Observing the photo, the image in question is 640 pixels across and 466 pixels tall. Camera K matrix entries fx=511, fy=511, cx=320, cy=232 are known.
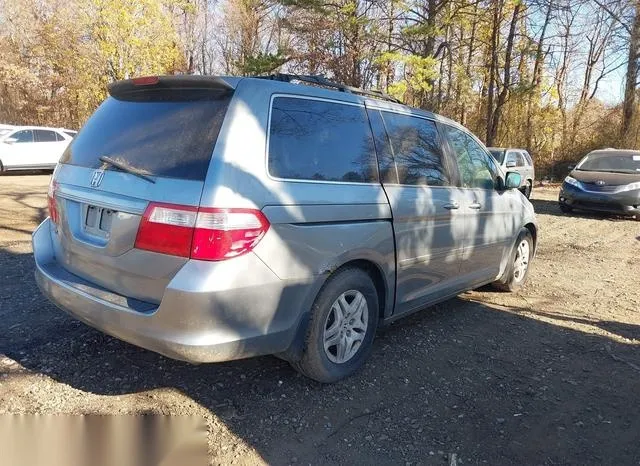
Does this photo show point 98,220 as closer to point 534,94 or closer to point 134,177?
point 134,177

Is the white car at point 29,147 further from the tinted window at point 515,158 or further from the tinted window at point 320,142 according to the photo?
the tinted window at point 320,142

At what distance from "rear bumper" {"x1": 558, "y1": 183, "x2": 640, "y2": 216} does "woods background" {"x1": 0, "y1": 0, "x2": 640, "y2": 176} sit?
10059 millimetres

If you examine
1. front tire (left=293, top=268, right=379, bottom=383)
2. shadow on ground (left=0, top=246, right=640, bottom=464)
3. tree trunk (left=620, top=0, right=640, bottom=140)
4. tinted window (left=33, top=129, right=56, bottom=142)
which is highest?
tree trunk (left=620, top=0, right=640, bottom=140)

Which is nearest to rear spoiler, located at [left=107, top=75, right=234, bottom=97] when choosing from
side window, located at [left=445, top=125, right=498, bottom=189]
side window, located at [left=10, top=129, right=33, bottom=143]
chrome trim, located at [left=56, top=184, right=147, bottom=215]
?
chrome trim, located at [left=56, top=184, right=147, bottom=215]

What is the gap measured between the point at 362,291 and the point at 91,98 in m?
28.4

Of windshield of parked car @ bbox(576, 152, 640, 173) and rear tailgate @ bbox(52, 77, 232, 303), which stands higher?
windshield of parked car @ bbox(576, 152, 640, 173)

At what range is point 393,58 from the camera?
19750 mm

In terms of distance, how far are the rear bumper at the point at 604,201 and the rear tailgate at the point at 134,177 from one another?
37.0 feet

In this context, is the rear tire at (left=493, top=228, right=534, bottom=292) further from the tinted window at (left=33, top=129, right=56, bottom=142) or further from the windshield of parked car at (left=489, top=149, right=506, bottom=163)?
the tinted window at (left=33, top=129, right=56, bottom=142)

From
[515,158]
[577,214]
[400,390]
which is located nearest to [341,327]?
[400,390]

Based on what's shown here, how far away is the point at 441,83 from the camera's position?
87.5ft

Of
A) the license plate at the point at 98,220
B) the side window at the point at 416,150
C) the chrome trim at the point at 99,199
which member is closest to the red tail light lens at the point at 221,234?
the chrome trim at the point at 99,199

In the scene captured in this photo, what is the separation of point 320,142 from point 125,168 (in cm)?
116

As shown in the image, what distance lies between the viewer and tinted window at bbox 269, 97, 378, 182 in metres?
2.93
